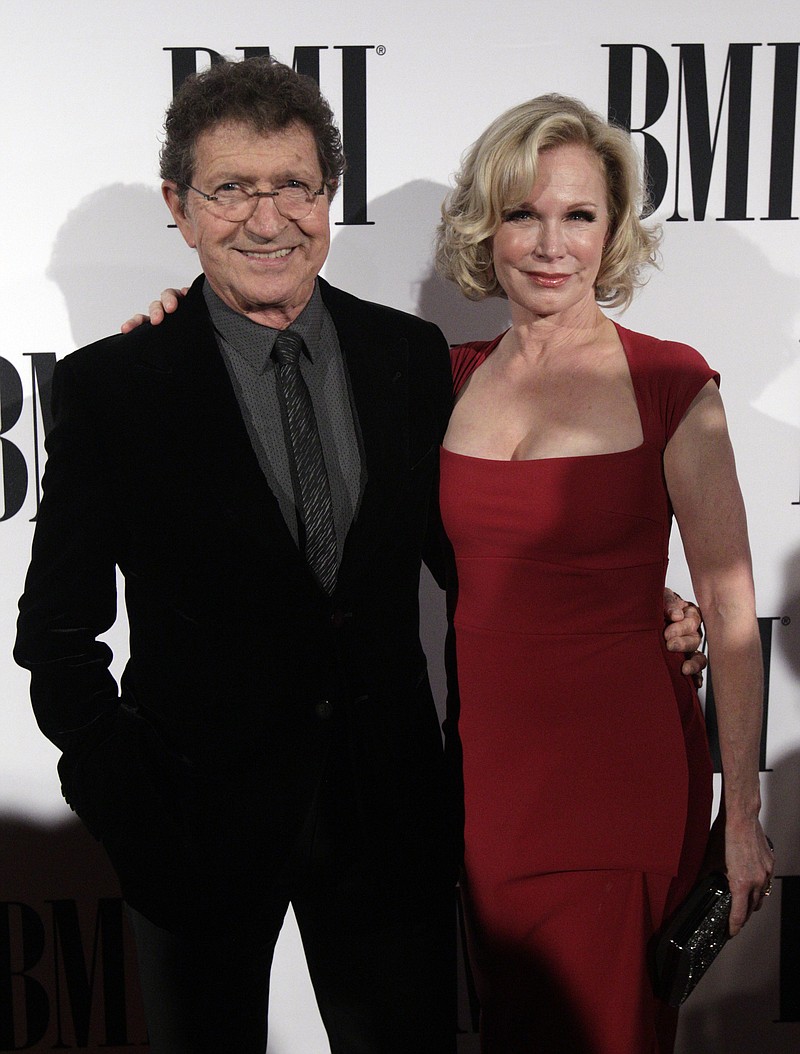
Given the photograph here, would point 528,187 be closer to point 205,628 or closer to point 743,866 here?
point 205,628

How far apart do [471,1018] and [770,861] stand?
109 cm

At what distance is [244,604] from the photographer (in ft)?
4.50

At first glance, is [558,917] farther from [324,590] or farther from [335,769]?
[324,590]

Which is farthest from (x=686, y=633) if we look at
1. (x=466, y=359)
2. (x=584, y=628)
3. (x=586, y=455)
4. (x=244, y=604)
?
(x=244, y=604)

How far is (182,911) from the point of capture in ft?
4.76

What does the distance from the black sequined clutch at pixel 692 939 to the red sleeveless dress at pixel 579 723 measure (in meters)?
0.05

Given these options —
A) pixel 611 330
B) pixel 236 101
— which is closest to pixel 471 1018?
pixel 611 330

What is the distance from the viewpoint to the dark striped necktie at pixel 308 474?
4.53 ft

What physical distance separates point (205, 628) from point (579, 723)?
1.88ft

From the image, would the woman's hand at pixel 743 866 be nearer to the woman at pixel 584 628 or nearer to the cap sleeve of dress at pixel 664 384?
the woman at pixel 584 628

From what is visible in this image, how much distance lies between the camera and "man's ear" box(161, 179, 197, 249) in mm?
1458

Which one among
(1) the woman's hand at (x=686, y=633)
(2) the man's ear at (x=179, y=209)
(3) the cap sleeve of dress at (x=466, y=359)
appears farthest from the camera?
(3) the cap sleeve of dress at (x=466, y=359)

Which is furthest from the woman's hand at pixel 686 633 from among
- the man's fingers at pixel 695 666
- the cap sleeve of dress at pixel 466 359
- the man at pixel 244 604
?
the cap sleeve of dress at pixel 466 359

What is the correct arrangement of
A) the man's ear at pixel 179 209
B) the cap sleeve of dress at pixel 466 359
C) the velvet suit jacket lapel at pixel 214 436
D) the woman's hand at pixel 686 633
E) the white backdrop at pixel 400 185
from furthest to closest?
the white backdrop at pixel 400 185 → the cap sleeve of dress at pixel 466 359 → the woman's hand at pixel 686 633 → the man's ear at pixel 179 209 → the velvet suit jacket lapel at pixel 214 436
